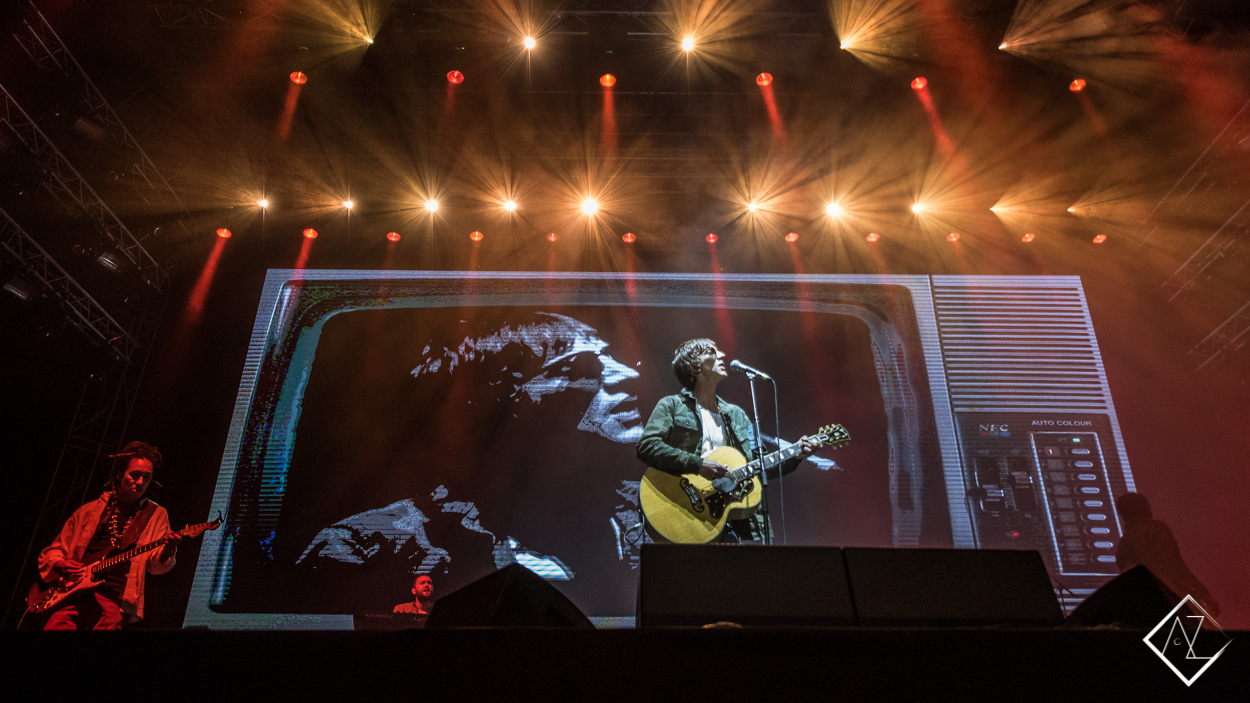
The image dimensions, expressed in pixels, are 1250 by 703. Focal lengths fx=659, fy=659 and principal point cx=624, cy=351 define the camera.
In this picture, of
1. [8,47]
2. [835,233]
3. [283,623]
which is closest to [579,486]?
[283,623]

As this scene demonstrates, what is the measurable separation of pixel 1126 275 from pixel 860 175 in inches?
102

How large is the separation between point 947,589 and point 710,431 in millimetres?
3151

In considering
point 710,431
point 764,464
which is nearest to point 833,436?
point 764,464

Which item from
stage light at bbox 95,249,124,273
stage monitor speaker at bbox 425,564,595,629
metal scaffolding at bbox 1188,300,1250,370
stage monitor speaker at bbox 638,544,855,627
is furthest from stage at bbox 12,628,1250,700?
metal scaffolding at bbox 1188,300,1250,370

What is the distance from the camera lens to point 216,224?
6293 mm

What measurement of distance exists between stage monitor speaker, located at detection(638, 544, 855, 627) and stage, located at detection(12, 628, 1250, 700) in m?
0.32

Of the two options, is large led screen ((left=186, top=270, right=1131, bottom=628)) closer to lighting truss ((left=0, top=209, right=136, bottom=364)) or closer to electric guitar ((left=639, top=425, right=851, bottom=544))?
electric guitar ((left=639, top=425, right=851, bottom=544))

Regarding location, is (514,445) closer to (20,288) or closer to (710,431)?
(710,431)

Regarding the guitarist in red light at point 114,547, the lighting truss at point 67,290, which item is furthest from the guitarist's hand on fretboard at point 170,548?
the lighting truss at point 67,290

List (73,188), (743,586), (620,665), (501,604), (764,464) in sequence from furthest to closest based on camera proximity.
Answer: (73,188) → (764,464) → (743,586) → (501,604) → (620,665)

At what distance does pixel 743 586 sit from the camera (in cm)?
145

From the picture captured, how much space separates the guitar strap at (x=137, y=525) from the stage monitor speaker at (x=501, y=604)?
3.43 meters

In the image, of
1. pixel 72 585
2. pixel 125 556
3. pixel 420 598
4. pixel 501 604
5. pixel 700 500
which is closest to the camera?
pixel 501 604

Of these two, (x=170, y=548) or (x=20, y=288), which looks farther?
(x=20, y=288)
